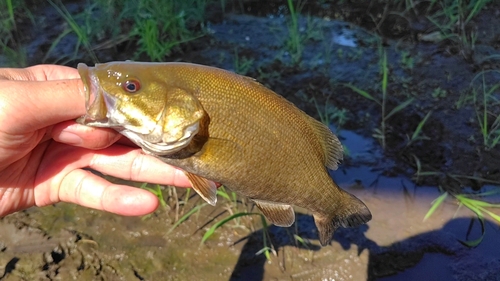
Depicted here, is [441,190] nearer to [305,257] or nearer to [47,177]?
[305,257]

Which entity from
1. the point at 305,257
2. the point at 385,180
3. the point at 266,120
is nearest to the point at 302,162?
the point at 266,120

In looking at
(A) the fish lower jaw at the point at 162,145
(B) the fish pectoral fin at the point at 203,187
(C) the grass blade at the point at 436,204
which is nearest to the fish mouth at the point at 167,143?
(A) the fish lower jaw at the point at 162,145

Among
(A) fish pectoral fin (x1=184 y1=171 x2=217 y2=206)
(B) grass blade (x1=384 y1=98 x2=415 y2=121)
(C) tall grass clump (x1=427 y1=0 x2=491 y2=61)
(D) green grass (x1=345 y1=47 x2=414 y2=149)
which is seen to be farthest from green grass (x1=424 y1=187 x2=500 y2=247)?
(A) fish pectoral fin (x1=184 y1=171 x2=217 y2=206)

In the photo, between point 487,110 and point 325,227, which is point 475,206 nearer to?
point 487,110

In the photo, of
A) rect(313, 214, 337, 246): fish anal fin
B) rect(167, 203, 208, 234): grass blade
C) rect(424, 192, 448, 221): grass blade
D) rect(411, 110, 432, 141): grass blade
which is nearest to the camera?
rect(313, 214, 337, 246): fish anal fin

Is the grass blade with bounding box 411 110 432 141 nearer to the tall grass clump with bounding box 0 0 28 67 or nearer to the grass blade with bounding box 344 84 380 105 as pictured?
the grass blade with bounding box 344 84 380 105

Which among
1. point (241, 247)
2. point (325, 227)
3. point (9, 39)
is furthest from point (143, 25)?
point (325, 227)
